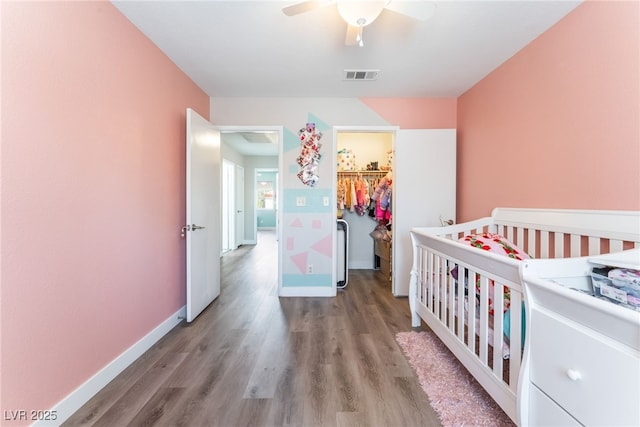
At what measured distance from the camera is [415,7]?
1374 millimetres

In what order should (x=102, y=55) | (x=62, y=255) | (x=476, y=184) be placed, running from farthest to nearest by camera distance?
1. (x=476, y=184)
2. (x=102, y=55)
3. (x=62, y=255)

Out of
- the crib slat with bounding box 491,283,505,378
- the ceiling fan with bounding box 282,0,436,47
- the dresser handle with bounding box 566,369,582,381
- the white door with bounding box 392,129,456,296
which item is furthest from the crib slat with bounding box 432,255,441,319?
the ceiling fan with bounding box 282,0,436,47

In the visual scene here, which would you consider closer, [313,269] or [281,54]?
[281,54]

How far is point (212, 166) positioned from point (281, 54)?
4.22ft

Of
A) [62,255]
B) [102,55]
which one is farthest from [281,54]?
[62,255]

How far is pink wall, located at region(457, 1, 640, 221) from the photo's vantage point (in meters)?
1.35

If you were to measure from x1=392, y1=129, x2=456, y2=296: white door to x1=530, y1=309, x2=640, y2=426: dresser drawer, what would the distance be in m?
2.07

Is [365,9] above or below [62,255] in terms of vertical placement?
above

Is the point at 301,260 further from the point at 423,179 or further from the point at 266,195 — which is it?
the point at 266,195

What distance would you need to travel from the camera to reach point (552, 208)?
70.3 inches

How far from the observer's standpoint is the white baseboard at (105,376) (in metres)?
1.32

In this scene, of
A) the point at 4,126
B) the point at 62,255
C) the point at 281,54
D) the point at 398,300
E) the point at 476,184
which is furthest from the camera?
the point at 398,300

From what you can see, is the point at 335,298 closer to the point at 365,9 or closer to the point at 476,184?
the point at 476,184

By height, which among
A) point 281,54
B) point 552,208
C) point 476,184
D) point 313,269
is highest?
point 281,54
